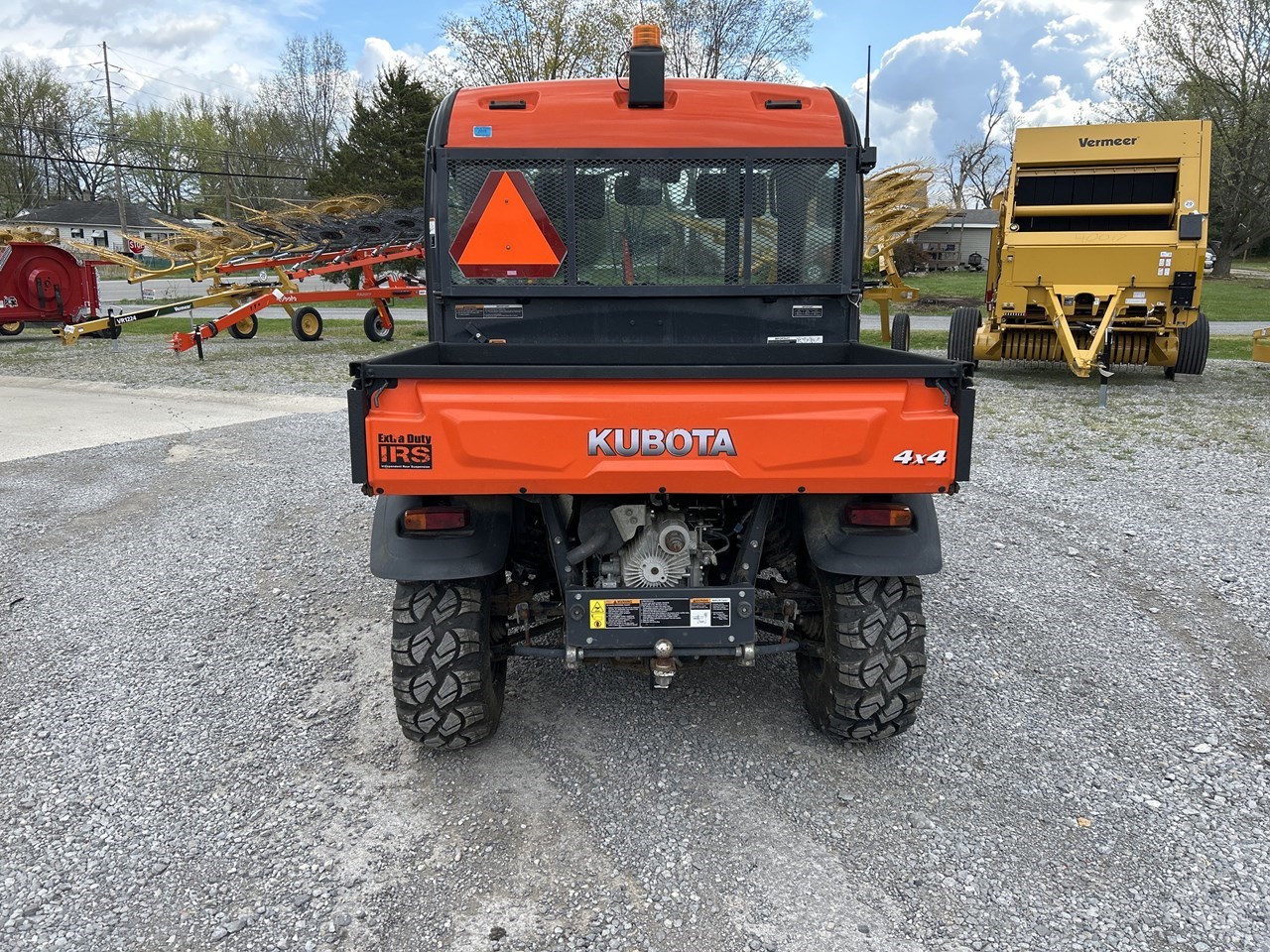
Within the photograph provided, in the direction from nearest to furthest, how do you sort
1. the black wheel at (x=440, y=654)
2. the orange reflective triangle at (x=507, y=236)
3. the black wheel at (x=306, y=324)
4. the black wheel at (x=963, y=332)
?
the black wheel at (x=440, y=654)
the orange reflective triangle at (x=507, y=236)
the black wheel at (x=963, y=332)
the black wheel at (x=306, y=324)

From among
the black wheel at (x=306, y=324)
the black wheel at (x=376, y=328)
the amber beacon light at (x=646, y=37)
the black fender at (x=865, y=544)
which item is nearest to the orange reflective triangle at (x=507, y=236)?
the amber beacon light at (x=646, y=37)

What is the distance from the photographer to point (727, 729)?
3.44 metres

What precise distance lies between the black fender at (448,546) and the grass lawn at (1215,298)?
53.6 feet

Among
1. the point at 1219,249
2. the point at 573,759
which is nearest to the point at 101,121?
the point at 1219,249

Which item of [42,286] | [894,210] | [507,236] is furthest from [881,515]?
[42,286]

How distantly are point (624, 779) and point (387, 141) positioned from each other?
A: 32537mm

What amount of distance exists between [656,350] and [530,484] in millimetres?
1342

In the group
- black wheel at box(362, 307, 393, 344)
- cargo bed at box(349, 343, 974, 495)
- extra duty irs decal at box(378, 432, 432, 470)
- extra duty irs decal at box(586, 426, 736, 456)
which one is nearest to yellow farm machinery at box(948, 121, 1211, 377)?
cargo bed at box(349, 343, 974, 495)

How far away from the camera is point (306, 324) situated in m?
17.2

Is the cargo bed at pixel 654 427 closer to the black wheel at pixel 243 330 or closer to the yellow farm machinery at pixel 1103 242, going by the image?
the yellow farm machinery at pixel 1103 242

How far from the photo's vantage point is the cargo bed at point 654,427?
2666 mm

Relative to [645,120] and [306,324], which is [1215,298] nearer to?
[306,324]

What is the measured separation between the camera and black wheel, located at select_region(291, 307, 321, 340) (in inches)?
675

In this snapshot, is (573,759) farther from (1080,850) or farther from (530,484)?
(1080,850)
